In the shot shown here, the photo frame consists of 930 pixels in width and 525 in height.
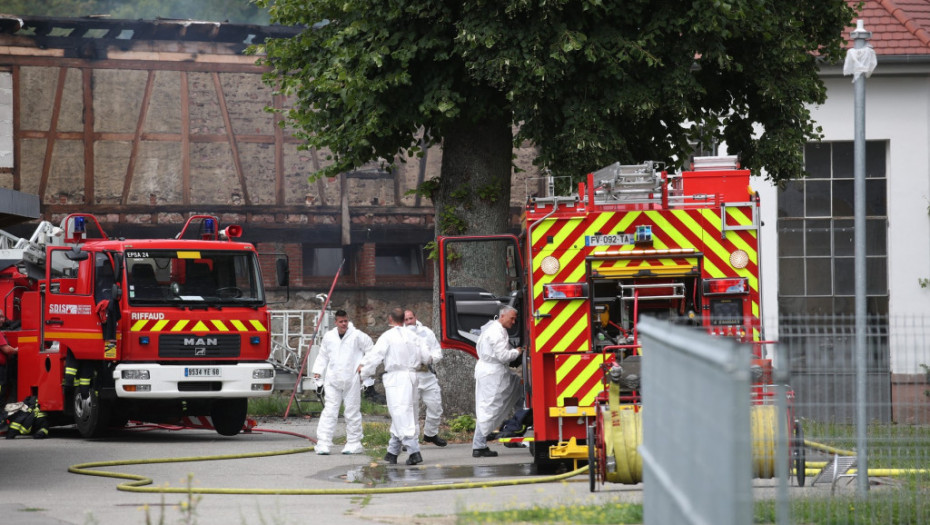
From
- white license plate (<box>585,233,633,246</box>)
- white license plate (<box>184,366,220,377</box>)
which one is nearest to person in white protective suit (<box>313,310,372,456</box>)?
white license plate (<box>184,366,220,377</box>)

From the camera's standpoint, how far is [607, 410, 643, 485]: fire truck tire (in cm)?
1039

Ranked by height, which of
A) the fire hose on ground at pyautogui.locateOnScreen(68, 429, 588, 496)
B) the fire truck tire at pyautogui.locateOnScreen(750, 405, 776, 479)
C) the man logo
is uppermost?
the man logo

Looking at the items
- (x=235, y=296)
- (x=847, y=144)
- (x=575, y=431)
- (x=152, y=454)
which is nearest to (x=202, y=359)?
(x=235, y=296)

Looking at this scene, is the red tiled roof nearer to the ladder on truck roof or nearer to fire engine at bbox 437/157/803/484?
fire engine at bbox 437/157/803/484

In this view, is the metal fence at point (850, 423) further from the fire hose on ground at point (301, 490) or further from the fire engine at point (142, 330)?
the fire engine at point (142, 330)

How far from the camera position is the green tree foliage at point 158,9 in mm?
35125

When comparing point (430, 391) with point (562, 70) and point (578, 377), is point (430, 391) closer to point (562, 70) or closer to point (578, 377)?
point (578, 377)

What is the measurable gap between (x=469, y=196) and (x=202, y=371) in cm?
448

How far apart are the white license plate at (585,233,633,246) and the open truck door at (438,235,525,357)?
1174 millimetres

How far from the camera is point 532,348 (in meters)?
13.0

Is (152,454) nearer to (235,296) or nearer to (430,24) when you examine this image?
(235,296)

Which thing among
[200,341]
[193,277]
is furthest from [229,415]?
[193,277]

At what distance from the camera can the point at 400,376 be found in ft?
48.3

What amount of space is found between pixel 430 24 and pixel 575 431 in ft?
22.8
